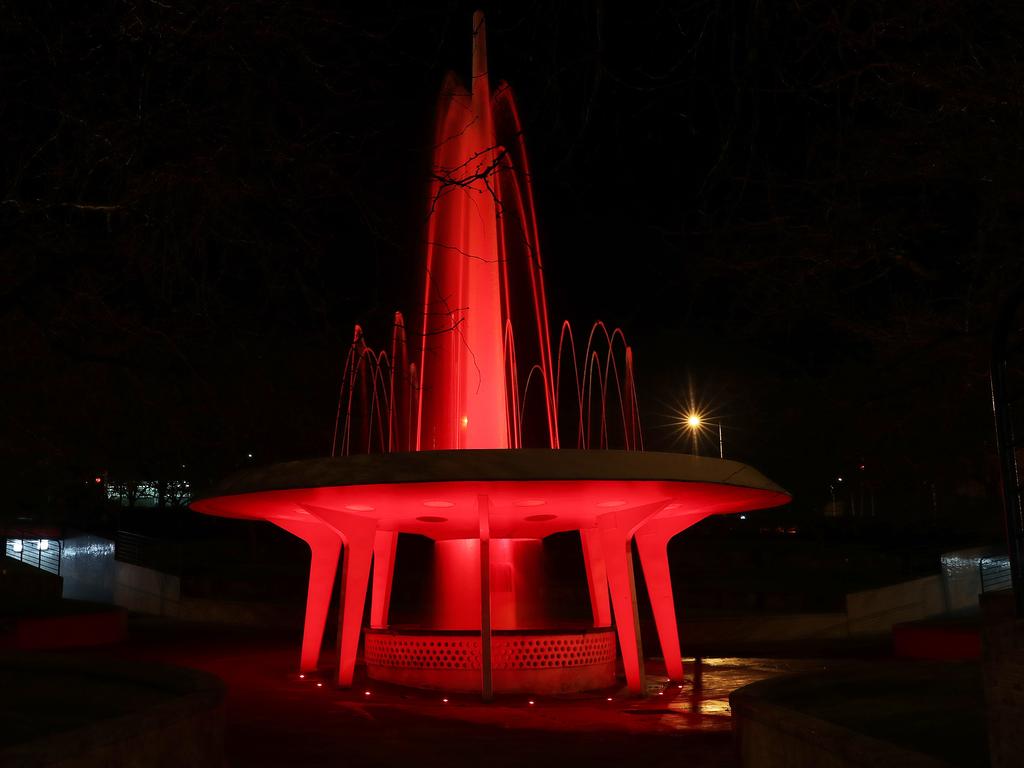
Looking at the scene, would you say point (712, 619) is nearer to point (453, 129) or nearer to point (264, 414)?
point (453, 129)

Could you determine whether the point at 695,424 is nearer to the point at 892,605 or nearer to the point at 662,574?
the point at 892,605

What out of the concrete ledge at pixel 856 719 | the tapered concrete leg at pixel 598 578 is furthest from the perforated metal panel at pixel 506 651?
the concrete ledge at pixel 856 719

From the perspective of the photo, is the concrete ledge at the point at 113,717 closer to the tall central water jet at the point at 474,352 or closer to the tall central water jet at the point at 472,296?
the tall central water jet at the point at 474,352

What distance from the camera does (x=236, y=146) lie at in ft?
28.7

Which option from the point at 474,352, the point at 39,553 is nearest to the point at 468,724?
the point at 474,352

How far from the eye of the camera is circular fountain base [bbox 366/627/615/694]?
591 inches

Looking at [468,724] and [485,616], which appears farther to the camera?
[485,616]

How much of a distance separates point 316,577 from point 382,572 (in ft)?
3.69

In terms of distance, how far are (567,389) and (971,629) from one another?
27639 mm

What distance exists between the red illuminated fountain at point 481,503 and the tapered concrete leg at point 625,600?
20 mm

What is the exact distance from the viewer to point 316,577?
17.3m

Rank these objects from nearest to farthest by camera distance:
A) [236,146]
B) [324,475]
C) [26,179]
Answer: [236,146]
[26,179]
[324,475]

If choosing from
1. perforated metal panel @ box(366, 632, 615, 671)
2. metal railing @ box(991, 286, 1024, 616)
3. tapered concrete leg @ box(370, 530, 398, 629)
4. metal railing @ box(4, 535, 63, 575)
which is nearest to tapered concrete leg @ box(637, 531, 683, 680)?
perforated metal panel @ box(366, 632, 615, 671)

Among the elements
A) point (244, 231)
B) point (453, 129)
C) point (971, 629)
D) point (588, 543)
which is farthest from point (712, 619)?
point (244, 231)
